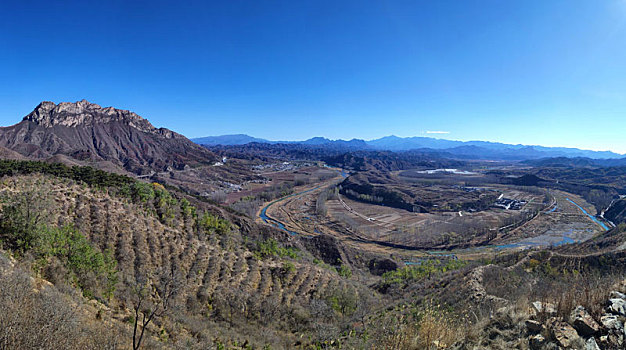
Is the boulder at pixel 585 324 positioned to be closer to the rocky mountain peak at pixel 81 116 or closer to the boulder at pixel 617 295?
the boulder at pixel 617 295

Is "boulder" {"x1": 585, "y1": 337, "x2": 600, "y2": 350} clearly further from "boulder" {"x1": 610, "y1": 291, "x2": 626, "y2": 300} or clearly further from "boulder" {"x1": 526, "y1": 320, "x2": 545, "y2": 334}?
"boulder" {"x1": 610, "y1": 291, "x2": 626, "y2": 300}

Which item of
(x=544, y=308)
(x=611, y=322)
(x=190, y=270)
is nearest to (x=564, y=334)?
(x=611, y=322)

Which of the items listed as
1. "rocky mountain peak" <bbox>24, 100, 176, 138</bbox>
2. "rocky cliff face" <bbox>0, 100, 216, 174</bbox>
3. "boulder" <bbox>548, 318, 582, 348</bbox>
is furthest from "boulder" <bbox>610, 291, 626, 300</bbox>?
"rocky mountain peak" <bbox>24, 100, 176, 138</bbox>

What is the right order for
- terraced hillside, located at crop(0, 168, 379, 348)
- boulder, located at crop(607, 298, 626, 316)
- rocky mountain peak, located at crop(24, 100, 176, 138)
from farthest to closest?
1. rocky mountain peak, located at crop(24, 100, 176, 138)
2. terraced hillside, located at crop(0, 168, 379, 348)
3. boulder, located at crop(607, 298, 626, 316)

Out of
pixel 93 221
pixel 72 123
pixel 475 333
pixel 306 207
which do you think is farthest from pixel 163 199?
pixel 72 123

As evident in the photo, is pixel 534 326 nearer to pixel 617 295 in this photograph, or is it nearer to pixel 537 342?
pixel 537 342

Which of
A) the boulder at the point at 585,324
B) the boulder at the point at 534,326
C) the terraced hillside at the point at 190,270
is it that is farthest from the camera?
the terraced hillside at the point at 190,270

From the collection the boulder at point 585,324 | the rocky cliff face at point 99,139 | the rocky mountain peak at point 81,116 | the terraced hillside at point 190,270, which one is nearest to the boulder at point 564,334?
the boulder at point 585,324

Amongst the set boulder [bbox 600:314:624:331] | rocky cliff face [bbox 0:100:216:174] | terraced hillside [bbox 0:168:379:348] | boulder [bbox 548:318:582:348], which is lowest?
terraced hillside [bbox 0:168:379:348]
